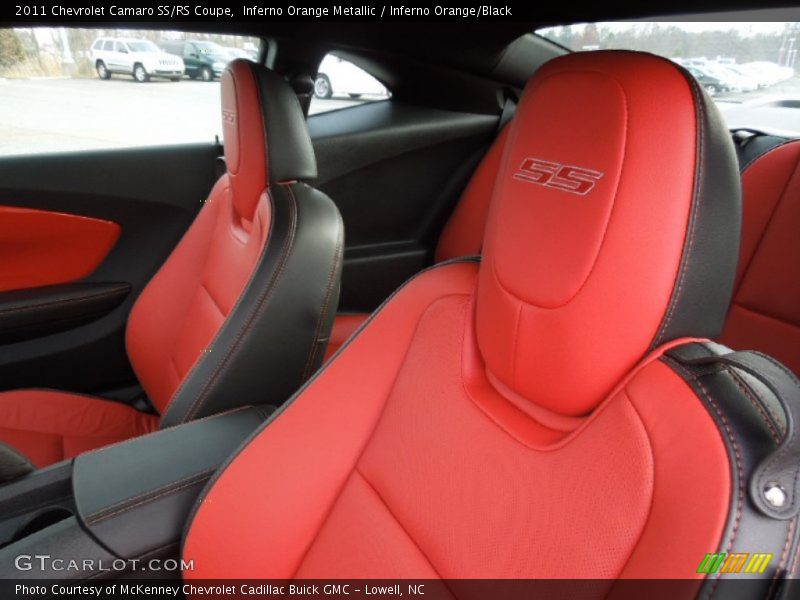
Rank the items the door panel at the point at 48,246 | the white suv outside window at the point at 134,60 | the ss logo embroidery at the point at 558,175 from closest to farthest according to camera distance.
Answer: the ss logo embroidery at the point at 558,175 → the white suv outside window at the point at 134,60 → the door panel at the point at 48,246

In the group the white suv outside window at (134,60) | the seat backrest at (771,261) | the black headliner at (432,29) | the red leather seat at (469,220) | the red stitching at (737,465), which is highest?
the black headliner at (432,29)

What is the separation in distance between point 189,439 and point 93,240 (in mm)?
1076

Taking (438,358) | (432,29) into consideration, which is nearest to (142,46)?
(432,29)

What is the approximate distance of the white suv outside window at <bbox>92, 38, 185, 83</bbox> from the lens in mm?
1727

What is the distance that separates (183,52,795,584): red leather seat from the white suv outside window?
1.22 meters

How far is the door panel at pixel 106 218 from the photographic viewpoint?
1870 millimetres

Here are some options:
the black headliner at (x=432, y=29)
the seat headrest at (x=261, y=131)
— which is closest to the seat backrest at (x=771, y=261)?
the black headliner at (x=432, y=29)

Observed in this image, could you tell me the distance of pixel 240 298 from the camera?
130cm

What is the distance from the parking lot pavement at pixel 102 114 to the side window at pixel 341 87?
0.35 meters

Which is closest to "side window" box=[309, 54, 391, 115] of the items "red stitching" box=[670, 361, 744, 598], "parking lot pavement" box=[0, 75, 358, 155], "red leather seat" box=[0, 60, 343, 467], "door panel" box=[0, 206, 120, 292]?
"parking lot pavement" box=[0, 75, 358, 155]

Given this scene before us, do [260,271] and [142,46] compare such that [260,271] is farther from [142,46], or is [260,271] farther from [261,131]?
[142,46]

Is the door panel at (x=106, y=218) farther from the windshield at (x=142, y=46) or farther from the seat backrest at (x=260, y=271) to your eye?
the seat backrest at (x=260, y=271)

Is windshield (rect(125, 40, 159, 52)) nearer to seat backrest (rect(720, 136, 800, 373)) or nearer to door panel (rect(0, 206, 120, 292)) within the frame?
door panel (rect(0, 206, 120, 292))

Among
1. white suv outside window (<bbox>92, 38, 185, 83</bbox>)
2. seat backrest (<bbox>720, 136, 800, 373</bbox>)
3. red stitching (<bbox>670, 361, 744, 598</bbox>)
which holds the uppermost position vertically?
white suv outside window (<bbox>92, 38, 185, 83</bbox>)
